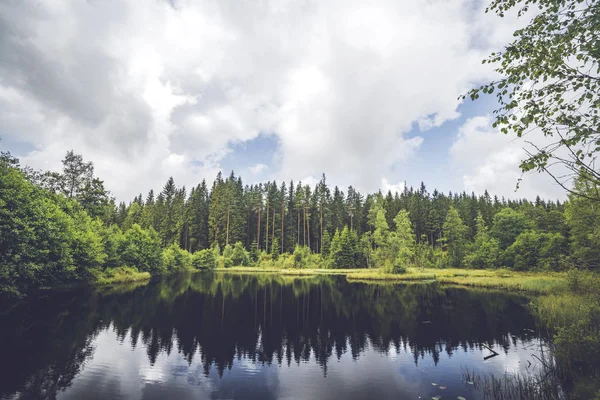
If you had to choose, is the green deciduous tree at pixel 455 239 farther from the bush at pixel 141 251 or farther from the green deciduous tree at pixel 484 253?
the bush at pixel 141 251

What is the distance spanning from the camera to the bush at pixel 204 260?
249ft

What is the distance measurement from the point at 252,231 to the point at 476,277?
64617 mm

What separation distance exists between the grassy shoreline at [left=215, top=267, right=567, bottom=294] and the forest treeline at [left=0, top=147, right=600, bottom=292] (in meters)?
2.75

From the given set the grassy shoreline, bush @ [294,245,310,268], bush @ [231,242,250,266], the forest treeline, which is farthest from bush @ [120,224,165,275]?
bush @ [294,245,310,268]

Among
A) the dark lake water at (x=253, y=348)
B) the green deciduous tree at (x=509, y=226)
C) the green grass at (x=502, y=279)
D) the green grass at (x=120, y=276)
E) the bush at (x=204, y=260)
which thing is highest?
the green deciduous tree at (x=509, y=226)

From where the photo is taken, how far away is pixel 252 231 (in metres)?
95.9

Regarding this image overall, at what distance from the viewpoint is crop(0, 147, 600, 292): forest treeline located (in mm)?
25141

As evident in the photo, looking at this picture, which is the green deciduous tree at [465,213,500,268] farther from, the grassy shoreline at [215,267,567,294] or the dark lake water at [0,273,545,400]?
the dark lake water at [0,273,545,400]

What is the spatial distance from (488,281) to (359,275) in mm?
19903

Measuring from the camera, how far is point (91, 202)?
5609cm

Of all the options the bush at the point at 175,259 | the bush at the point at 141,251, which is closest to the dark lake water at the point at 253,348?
the bush at the point at 141,251

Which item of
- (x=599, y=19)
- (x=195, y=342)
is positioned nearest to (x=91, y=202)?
(x=195, y=342)

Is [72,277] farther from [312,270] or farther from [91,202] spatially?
[312,270]

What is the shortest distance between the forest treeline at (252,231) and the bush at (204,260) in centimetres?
28
